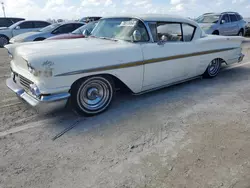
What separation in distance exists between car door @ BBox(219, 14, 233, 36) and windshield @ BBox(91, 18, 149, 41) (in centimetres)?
876

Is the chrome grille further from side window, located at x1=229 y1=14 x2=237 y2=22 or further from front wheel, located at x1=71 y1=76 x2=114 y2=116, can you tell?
side window, located at x1=229 y1=14 x2=237 y2=22

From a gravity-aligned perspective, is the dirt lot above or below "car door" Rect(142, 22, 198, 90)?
below

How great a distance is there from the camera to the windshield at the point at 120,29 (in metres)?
4.02

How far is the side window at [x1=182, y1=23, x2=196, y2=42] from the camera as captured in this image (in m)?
4.75

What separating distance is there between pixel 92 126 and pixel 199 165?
1610 mm

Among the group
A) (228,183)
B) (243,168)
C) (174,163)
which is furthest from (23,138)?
(243,168)

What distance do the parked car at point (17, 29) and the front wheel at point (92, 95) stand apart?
35.7 feet

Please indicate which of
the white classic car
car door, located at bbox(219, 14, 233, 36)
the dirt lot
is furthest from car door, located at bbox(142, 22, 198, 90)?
car door, located at bbox(219, 14, 233, 36)

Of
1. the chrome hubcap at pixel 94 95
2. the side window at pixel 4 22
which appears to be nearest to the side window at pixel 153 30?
the chrome hubcap at pixel 94 95

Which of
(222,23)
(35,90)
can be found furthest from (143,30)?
(222,23)

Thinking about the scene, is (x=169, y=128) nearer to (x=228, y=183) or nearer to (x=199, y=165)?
(x=199, y=165)

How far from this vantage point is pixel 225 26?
11.6m

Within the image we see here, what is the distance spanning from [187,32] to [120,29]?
1.57 meters

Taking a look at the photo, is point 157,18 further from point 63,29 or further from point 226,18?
point 226,18
